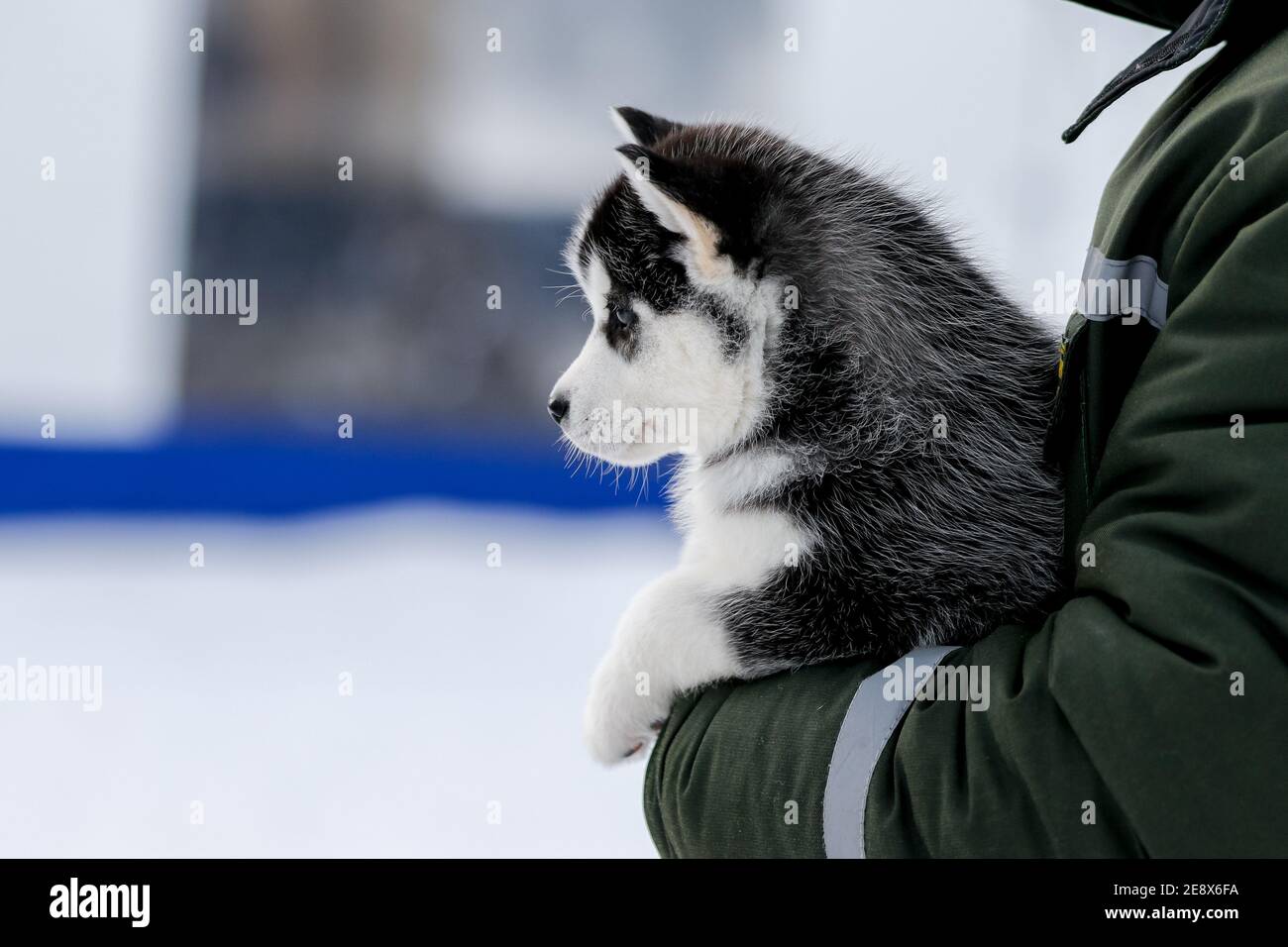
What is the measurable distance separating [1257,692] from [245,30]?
6975mm

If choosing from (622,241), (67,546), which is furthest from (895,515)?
(67,546)

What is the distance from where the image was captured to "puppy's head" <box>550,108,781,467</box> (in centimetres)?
151

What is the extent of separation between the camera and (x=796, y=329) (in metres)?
1.47

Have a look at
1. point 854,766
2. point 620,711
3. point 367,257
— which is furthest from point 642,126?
point 367,257

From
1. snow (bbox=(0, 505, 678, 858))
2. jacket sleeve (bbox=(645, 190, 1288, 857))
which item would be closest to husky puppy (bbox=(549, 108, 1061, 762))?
jacket sleeve (bbox=(645, 190, 1288, 857))

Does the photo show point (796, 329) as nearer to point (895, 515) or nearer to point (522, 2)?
point (895, 515)

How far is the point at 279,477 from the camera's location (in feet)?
19.0

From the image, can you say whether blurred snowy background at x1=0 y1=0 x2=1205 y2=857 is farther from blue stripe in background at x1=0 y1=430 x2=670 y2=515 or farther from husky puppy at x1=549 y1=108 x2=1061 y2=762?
husky puppy at x1=549 y1=108 x2=1061 y2=762

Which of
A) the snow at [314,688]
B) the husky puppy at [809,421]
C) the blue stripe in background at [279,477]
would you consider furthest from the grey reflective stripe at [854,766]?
the blue stripe in background at [279,477]

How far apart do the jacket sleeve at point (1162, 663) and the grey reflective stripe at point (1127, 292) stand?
50mm

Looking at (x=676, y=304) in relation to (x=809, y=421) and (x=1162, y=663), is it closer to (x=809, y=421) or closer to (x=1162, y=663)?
(x=809, y=421)

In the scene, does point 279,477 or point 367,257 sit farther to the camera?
point 367,257

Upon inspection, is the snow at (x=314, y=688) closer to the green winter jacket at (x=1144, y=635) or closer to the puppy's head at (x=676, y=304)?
the puppy's head at (x=676, y=304)

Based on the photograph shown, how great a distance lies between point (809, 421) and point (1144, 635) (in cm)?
60
